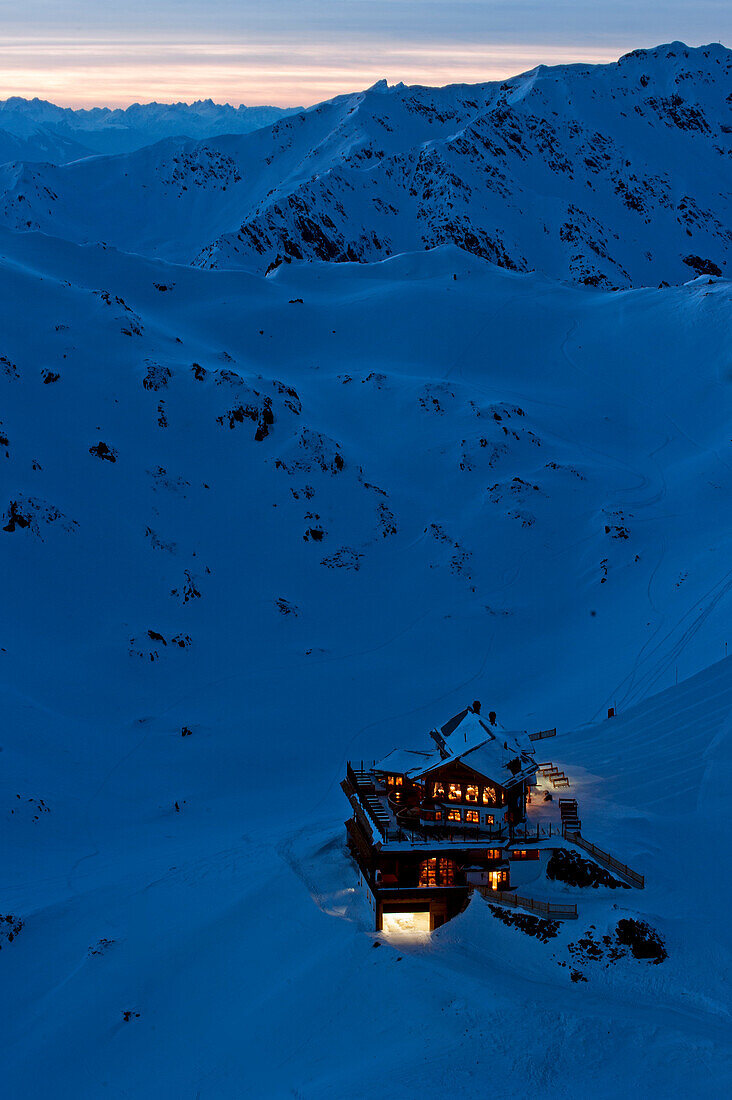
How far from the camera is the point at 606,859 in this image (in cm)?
3097

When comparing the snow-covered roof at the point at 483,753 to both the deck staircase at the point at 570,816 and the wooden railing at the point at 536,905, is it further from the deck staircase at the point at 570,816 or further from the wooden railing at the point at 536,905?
the wooden railing at the point at 536,905

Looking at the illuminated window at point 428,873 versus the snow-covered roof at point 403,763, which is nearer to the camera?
the illuminated window at point 428,873

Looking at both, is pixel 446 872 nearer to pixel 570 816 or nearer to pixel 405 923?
A: pixel 405 923

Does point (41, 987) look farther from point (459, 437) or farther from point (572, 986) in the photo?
point (459, 437)

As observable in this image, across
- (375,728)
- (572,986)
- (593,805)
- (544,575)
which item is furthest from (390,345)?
(572,986)

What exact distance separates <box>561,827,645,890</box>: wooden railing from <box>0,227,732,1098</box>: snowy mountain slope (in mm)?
689

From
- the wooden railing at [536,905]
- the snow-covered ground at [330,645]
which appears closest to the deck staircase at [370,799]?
the snow-covered ground at [330,645]

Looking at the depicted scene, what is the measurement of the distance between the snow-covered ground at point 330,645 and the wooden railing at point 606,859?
1.79 ft

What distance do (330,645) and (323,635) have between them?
1.17 meters

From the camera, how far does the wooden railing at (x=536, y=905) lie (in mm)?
29547

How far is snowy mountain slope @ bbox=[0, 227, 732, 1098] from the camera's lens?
28.0 metres

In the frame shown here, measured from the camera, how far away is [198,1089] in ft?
88.9

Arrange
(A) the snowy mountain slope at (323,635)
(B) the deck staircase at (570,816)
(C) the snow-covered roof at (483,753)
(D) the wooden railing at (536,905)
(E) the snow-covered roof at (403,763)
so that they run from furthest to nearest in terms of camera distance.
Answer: (E) the snow-covered roof at (403,763), (B) the deck staircase at (570,816), (C) the snow-covered roof at (483,753), (D) the wooden railing at (536,905), (A) the snowy mountain slope at (323,635)

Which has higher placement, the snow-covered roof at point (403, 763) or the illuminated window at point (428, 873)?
the snow-covered roof at point (403, 763)
